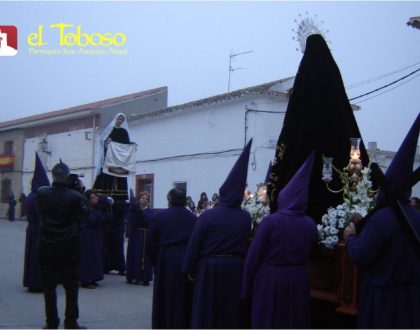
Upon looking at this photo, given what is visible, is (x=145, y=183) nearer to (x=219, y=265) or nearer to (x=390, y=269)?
(x=219, y=265)

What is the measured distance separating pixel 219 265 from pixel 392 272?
194 cm

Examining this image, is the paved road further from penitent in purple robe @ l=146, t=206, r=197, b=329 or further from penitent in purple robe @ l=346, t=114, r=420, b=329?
penitent in purple robe @ l=346, t=114, r=420, b=329

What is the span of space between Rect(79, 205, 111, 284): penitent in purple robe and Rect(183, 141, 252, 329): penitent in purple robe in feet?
14.7

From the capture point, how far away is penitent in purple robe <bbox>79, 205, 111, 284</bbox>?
32.7 ft

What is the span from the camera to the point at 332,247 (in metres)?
5.31

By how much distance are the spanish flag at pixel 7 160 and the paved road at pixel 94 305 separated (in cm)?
2596

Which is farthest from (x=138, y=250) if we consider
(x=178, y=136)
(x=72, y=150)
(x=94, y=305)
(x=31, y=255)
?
(x=72, y=150)

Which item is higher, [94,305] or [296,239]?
[296,239]

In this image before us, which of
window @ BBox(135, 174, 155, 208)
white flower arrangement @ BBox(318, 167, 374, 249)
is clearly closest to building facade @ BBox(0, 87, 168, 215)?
window @ BBox(135, 174, 155, 208)

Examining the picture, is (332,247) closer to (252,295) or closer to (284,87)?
(252,295)

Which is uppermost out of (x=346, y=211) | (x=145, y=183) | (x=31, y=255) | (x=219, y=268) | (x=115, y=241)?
(x=145, y=183)

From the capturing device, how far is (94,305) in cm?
837

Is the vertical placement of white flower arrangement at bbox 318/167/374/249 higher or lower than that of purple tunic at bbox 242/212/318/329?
higher

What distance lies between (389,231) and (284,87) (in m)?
18.3
